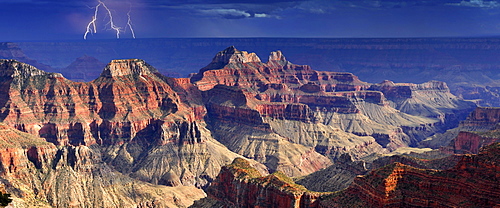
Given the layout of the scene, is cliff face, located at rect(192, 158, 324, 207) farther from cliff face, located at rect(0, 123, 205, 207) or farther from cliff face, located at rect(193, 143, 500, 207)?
cliff face, located at rect(0, 123, 205, 207)

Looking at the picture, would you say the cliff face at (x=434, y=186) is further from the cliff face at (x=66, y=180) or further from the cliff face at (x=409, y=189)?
the cliff face at (x=66, y=180)

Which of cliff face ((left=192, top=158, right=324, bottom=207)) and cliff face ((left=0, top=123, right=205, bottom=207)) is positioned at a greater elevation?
cliff face ((left=192, top=158, right=324, bottom=207))

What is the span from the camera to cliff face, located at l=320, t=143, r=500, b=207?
79438 mm

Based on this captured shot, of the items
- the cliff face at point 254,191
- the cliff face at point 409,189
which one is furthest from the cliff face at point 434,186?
the cliff face at point 254,191

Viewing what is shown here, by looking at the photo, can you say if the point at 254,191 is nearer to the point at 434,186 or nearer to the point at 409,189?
the point at 409,189

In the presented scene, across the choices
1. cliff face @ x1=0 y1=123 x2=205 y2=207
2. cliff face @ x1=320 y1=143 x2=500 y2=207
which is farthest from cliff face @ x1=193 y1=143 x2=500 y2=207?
cliff face @ x1=0 y1=123 x2=205 y2=207

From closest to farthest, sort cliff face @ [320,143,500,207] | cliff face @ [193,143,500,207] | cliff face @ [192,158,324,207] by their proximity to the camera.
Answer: cliff face @ [320,143,500,207] < cliff face @ [193,143,500,207] < cliff face @ [192,158,324,207]

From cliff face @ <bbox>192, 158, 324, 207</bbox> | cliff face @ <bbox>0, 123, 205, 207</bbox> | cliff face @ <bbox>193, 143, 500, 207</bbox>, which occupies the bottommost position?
cliff face @ <bbox>0, 123, 205, 207</bbox>

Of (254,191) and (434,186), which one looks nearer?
(434,186)

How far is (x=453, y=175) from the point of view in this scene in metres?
84.8

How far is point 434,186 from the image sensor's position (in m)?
85.9

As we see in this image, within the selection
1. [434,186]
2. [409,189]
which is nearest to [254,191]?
[409,189]

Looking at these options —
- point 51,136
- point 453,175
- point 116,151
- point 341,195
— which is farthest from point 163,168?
point 453,175

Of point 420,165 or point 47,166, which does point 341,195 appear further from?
point 47,166
